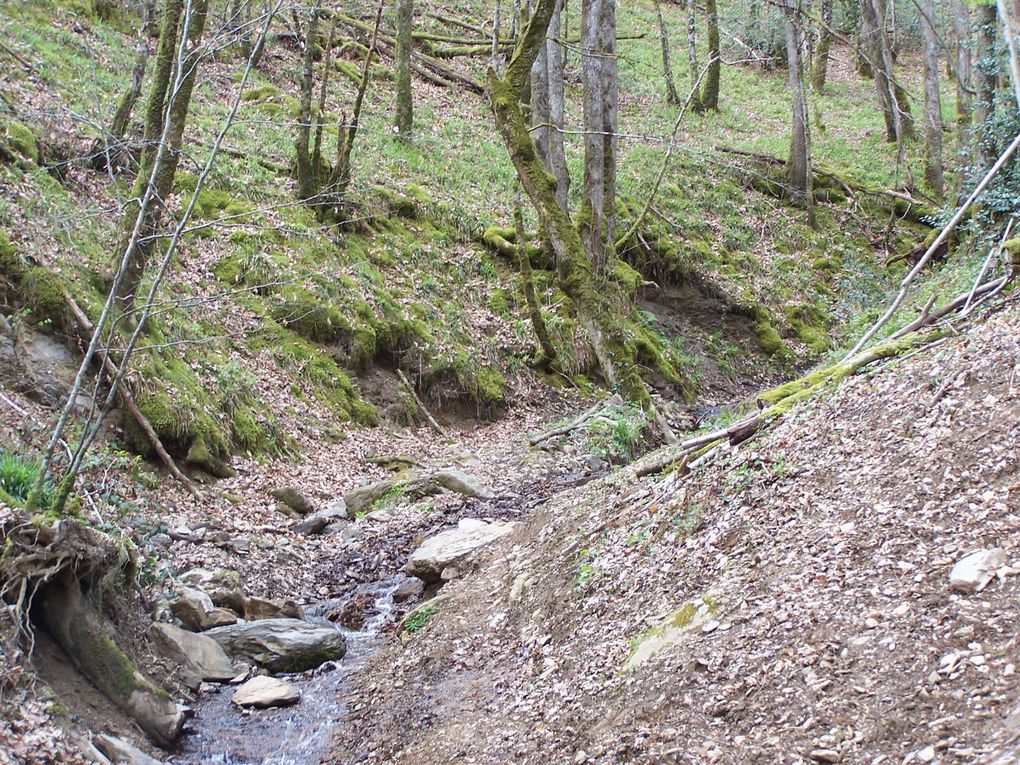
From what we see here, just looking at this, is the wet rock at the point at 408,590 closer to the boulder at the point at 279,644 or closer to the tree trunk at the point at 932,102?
the boulder at the point at 279,644

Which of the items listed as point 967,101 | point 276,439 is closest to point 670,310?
point 967,101

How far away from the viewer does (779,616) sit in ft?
13.2

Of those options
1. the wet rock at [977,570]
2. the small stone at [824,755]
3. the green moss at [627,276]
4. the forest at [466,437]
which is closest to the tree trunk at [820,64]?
the forest at [466,437]

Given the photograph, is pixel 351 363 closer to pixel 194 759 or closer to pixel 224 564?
pixel 224 564

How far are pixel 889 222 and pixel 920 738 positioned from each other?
21.7 meters

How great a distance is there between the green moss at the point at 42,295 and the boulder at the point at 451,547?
4.74m

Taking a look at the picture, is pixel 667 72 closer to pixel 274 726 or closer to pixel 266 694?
pixel 266 694

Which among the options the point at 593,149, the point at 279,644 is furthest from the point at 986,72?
the point at 279,644

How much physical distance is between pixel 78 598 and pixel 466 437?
8.06m

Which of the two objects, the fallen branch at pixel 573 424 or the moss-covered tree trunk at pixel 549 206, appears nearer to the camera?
the moss-covered tree trunk at pixel 549 206

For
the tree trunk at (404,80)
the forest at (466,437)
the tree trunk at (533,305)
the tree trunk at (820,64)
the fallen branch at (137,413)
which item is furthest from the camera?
the tree trunk at (820,64)

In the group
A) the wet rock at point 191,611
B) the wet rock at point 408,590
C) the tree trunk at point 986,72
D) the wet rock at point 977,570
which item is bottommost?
the wet rock at point 408,590

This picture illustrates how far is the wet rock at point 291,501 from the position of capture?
9.27 metres

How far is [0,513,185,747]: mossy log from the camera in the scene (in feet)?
14.7
